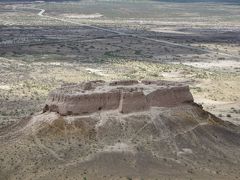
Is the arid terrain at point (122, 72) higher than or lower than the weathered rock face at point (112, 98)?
lower

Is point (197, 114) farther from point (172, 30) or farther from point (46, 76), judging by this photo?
point (172, 30)

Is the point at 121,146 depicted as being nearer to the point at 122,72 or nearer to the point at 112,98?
the point at 112,98

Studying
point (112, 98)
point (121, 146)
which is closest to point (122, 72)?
point (112, 98)

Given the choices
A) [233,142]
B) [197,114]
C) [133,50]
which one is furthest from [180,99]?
[133,50]

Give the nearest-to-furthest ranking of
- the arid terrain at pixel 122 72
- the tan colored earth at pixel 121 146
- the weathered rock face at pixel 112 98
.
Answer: the tan colored earth at pixel 121 146
the arid terrain at pixel 122 72
the weathered rock face at pixel 112 98

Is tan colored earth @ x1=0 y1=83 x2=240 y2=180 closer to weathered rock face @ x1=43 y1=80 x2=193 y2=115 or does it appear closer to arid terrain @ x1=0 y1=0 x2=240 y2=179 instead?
arid terrain @ x1=0 y1=0 x2=240 y2=179

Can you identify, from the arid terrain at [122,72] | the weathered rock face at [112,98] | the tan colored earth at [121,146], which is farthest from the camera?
the weathered rock face at [112,98]

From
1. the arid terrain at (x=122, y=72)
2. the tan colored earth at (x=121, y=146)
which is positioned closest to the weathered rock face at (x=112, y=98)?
the tan colored earth at (x=121, y=146)

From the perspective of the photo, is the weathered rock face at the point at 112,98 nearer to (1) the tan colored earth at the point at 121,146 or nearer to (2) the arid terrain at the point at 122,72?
(1) the tan colored earth at the point at 121,146
